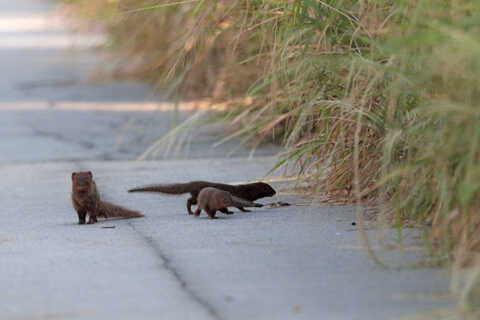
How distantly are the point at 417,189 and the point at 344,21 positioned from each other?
128 cm

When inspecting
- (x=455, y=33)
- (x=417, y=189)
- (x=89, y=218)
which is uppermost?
(x=455, y=33)

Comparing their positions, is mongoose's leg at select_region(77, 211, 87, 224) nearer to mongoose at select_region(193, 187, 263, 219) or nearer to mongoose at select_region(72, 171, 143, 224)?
mongoose at select_region(72, 171, 143, 224)

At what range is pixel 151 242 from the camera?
4.75 metres

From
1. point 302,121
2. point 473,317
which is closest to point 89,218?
point 302,121

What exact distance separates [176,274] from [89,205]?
5.06 ft

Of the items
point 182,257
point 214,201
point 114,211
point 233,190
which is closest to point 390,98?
point 182,257

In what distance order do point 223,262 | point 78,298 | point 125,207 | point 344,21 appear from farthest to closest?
point 125,207 → point 344,21 → point 223,262 → point 78,298

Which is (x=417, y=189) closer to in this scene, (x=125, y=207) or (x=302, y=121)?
(x=302, y=121)

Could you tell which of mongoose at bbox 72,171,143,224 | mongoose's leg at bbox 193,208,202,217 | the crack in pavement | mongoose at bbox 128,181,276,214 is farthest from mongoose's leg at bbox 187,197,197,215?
the crack in pavement

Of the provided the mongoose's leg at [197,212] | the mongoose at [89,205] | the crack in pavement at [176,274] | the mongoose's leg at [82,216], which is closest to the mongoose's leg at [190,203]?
the mongoose's leg at [197,212]

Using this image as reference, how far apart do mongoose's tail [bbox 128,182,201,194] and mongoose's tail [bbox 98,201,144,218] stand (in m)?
0.56

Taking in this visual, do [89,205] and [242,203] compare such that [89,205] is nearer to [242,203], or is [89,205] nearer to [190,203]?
[190,203]

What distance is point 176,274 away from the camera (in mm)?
4051

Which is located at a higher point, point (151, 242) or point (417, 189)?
point (417, 189)
